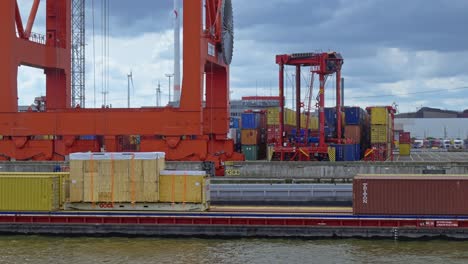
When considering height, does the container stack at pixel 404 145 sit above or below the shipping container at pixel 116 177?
above

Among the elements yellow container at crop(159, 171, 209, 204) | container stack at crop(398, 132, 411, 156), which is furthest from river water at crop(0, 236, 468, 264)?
container stack at crop(398, 132, 411, 156)

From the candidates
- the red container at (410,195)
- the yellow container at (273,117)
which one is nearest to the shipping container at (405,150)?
the yellow container at (273,117)

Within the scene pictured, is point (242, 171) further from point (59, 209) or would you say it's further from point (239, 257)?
point (239, 257)

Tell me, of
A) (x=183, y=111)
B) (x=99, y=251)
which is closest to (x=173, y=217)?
(x=99, y=251)

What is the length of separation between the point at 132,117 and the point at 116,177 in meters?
11.1

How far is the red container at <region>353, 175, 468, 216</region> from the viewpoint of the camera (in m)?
34.6

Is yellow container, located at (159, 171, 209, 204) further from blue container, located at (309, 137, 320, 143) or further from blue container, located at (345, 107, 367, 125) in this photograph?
blue container, located at (345, 107, 367, 125)

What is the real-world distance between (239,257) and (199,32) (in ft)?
62.9

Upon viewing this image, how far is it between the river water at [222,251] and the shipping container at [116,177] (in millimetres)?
2340

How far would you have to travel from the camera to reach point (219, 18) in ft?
163

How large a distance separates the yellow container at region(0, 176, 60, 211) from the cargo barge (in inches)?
16.0

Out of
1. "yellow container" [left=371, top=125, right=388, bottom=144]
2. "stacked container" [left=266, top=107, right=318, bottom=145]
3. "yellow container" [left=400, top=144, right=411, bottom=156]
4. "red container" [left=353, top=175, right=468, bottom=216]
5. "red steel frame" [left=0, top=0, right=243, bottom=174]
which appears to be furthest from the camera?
"yellow container" [left=400, top=144, right=411, bottom=156]

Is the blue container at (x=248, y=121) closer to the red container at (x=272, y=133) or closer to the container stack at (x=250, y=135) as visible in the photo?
the container stack at (x=250, y=135)

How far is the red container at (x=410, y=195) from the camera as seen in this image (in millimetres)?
34625
